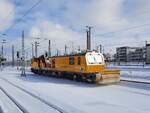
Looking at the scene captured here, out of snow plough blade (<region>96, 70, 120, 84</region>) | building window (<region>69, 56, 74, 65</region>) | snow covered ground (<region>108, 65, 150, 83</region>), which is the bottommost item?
snow covered ground (<region>108, 65, 150, 83</region>)

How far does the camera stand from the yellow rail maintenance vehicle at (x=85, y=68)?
2464 cm

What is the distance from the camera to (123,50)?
177m

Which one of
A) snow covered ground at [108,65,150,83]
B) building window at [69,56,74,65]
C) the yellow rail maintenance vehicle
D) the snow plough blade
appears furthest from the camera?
snow covered ground at [108,65,150,83]

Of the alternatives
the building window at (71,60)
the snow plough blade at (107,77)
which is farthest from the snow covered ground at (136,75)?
the building window at (71,60)

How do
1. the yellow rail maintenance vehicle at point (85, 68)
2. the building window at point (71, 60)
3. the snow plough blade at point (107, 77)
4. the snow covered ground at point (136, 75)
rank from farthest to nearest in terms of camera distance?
the snow covered ground at point (136, 75) < the building window at point (71, 60) < the yellow rail maintenance vehicle at point (85, 68) < the snow plough blade at point (107, 77)

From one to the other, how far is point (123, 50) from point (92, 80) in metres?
153

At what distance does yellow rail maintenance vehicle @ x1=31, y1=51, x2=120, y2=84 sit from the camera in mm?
24641

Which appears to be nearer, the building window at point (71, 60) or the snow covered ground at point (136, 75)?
the building window at point (71, 60)

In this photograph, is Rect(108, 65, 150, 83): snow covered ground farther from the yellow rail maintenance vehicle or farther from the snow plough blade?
the snow plough blade

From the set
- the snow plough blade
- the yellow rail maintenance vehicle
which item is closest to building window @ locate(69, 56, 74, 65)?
the yellow rail maintenance vehicle

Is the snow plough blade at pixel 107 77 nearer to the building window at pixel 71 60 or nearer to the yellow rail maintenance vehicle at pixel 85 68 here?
Result: the yellow rail maintenance vehicle at pixel 85 68

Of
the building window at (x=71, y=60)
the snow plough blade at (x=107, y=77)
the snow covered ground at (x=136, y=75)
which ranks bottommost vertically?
the snow covered ground at (x=136, y=75)

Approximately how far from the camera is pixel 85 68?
27.3 m

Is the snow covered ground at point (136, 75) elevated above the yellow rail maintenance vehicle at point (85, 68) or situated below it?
below
